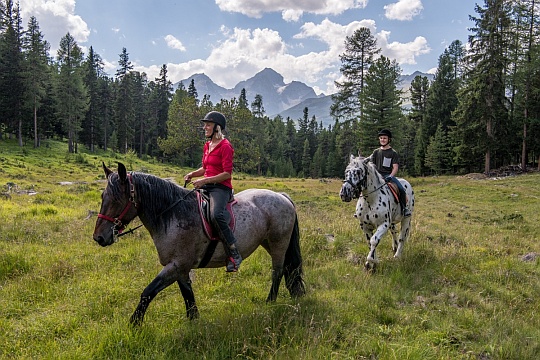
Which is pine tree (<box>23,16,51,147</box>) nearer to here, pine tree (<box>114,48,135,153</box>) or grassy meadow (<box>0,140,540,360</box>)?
pine tree (<box>114,48,135,153</box>)

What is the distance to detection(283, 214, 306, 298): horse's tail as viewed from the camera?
18.2 ft

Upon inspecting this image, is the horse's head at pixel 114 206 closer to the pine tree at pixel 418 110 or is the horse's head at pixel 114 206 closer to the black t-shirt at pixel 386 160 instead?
the black t-shirt at pixel 386 160

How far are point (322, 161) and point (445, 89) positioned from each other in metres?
33.7

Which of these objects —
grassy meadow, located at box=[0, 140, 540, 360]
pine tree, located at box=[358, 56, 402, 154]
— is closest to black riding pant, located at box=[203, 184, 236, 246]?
grassy meadow, located at box=[0, 140, 540, 360]

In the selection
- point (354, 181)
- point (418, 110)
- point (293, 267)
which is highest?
point (418, 110)

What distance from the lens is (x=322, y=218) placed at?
40.0ft

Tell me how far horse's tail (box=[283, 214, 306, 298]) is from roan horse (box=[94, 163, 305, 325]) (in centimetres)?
45

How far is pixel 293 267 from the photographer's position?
5.70 m

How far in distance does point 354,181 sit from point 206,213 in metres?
3.64

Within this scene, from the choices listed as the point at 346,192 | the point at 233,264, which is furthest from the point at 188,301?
the point at 346,192

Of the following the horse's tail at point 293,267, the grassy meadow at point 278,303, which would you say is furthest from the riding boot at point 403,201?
the horse's tail at point 293,267

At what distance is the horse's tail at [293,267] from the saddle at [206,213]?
1.40m

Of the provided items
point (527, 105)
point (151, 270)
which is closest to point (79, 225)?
point (151, 270)

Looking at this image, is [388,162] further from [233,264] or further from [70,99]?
[70,99]
